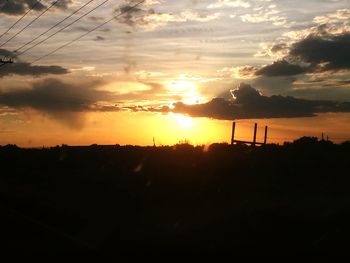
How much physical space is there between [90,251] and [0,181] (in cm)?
2831

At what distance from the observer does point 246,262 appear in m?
12.4

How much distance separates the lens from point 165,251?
1374 centimetres

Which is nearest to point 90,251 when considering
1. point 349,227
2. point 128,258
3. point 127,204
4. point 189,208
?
point 128,258

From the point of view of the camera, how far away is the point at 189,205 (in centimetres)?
2316

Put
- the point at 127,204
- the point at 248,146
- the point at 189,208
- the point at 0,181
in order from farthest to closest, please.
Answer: the point at 0,181
the point at 248,146
the point at 127,204
the point at 189,208

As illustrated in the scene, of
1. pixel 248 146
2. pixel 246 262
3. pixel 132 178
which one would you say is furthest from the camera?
pixel 248 146

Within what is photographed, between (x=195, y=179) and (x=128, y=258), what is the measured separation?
14.7 m

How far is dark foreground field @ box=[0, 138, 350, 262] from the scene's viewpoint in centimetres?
1416

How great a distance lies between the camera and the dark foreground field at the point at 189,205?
14.2 meters

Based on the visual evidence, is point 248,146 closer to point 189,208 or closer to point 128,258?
point 189,208

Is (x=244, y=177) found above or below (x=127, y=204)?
above

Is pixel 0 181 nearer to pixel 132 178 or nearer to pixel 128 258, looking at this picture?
pixel 132 178

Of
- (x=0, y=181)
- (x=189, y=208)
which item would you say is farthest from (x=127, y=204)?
(x=0, y=181)

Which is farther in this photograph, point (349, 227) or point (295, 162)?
point (295, 162)
